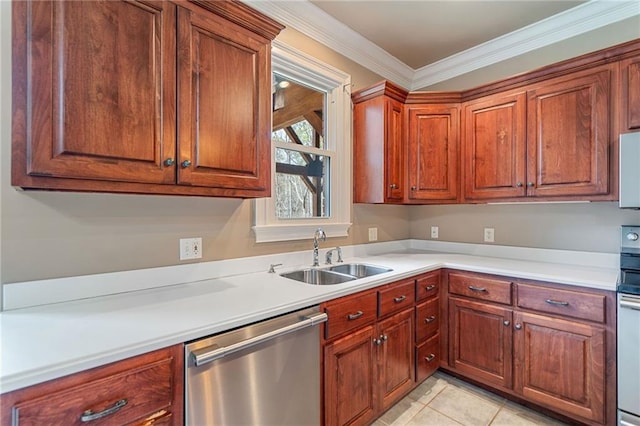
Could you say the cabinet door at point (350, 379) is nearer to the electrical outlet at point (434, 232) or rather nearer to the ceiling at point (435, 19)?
the electrical outlet at point (434, 232)

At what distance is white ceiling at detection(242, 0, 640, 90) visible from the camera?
2.12 meters

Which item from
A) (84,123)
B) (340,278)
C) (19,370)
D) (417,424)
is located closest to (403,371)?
(417,424)

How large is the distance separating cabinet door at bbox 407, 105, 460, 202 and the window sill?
747mm

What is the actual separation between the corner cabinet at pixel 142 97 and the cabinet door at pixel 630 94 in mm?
2128

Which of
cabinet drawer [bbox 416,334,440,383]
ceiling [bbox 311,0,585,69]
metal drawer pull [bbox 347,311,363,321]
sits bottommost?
cabinet drawer [bbox 416,334,440,383]

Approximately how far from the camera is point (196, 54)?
52.9 inches

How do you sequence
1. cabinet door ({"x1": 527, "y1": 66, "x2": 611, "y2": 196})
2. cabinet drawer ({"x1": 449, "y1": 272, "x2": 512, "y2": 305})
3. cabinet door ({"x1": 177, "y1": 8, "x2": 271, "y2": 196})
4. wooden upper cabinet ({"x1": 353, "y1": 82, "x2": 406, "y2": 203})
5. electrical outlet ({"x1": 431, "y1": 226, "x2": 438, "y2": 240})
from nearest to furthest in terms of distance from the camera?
cabinet door ({"x1": 177, "y1": 8, "x2": 271, "y2": 196}) < cabinet door ({"x1": 527, "y1": 66, "x2": 611, "y2": 196}) < cabinet drawer ({"x1": 449, "y1": 272, "x2": 512, "y2": 305}) < wooden upper cabinet ({"x1": 353, "y1": 82, "x2": 406, "y2": 203}) < electrical outlet ({"x1": 431, "y1": 226, "x2": 438, "y2": 240})

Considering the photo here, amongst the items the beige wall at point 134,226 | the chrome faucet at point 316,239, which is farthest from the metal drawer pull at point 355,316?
the beige wall at point 134,226

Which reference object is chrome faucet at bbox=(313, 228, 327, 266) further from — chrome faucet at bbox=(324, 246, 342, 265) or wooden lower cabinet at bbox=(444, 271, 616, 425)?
wooden lower cabinet at bbox=(444, 271, 616, 425)

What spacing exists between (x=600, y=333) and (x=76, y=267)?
2.71 m

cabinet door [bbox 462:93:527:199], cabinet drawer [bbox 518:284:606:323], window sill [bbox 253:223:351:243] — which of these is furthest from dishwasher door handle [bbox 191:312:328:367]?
cabinet door [bbox 462:93:527:199]

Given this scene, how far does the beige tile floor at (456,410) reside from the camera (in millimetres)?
1882

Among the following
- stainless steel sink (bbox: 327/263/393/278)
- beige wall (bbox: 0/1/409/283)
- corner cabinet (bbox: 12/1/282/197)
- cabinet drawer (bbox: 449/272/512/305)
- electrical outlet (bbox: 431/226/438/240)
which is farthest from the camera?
electrical outlet (bbox: 431/226/438/240)

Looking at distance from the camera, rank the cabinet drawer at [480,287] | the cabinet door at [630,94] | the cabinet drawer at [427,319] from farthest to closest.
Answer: the cabinet drawer at [427,319] < the cabinet drawer at [480,287] < the cabinet door at [630,94]
